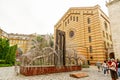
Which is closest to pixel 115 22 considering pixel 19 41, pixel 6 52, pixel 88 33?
pixel 88 33

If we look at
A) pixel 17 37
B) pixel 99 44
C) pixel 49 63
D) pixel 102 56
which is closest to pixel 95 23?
pixel 99 44

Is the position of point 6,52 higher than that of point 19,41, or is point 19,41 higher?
point 19,41

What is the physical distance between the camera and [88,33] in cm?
2916

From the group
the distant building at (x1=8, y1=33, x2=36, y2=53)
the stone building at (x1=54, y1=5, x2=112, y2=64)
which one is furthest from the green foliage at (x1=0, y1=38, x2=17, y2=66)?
the distant building at (x1=8, y1=33, x2=36, y2=53)

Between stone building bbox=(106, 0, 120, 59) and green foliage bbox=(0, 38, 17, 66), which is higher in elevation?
stone building bbox=(106, 0, 120, 59)

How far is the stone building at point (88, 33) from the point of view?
1056 inches

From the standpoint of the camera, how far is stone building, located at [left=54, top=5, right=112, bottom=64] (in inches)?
1056

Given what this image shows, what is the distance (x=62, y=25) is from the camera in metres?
35.6

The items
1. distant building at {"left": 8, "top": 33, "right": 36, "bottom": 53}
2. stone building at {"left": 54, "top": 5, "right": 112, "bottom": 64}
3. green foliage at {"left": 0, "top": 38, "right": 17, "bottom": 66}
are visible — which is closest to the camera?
stone building at {"left": 54, "top": 5, "right": 112, "bottom": 64}

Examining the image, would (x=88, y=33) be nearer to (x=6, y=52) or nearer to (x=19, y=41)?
(x=6, y=52)

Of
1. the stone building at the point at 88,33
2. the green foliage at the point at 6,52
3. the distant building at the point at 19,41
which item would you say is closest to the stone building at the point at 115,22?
the stone building at the point at 88,33

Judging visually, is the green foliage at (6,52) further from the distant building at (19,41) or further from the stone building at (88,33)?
the distant building at (19,41)

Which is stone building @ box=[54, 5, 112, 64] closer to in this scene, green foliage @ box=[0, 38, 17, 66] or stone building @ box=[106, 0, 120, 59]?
stone building @ box=[106, 0, 120, 59]

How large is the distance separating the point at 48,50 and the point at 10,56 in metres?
17.2
